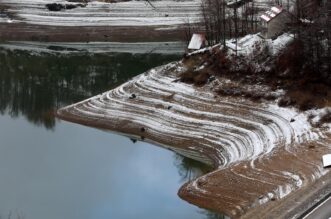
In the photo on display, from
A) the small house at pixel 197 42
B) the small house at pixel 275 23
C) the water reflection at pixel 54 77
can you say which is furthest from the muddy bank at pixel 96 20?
the small house at pixel 275 23

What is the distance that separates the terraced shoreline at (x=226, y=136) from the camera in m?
34.4

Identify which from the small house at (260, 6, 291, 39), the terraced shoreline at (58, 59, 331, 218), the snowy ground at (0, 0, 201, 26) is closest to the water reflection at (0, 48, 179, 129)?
the terraced shoreline at (58, 59, 331, 218)

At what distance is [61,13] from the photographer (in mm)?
93062

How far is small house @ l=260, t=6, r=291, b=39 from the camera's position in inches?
2267

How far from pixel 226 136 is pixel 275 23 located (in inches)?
684

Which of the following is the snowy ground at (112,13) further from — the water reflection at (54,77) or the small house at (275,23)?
the small house at (275,23)

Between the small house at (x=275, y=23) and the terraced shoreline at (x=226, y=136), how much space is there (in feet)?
23.8

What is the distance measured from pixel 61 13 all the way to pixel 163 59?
26.1 m

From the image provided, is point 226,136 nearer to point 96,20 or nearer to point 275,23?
point 275,23

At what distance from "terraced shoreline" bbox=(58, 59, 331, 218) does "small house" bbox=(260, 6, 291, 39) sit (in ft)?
23.8

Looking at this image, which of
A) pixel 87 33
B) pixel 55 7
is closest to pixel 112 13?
pixel 87 33

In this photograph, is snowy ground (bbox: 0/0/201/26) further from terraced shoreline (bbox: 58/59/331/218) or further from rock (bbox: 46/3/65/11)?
terraced shoreline (bbox: 58/59/331/218)

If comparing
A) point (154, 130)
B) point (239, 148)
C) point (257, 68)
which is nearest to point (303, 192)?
point (239, 148)

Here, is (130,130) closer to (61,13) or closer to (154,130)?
(154,130)
